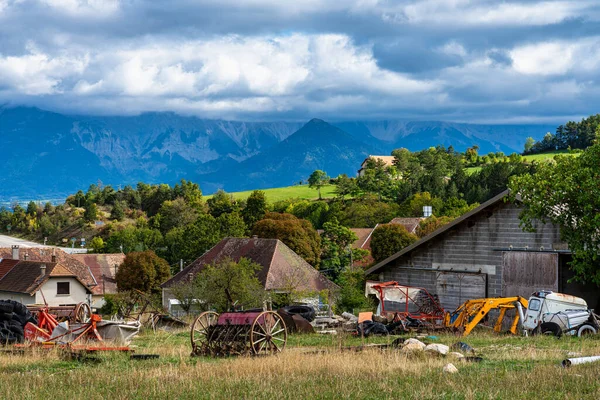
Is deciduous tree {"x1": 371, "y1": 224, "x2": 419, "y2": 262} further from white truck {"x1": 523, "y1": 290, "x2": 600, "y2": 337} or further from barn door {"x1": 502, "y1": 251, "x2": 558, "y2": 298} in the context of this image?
white truck {"x1": 523, "y1": 290, "x2": 600, "y2": 337}

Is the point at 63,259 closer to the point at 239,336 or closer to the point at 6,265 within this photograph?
the point at 6,265

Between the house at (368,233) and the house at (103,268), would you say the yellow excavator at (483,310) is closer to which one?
the house at (368,233)

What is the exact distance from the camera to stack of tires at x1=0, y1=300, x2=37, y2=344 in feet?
81.6

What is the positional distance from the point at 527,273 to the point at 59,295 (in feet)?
186

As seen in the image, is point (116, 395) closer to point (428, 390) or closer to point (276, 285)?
point (428, 390)

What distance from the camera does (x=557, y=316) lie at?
26578mm

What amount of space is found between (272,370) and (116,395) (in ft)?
12.8

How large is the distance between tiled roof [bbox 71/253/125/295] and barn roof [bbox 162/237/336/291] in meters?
33.9

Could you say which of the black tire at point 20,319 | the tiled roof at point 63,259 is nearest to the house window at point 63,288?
the tiled roof at point 63,259

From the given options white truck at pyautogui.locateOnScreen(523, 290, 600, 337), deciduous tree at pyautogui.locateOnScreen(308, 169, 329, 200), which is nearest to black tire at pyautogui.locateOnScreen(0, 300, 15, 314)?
white truck at pyautogui.locateOnScreen(523, 290, 600, 337)

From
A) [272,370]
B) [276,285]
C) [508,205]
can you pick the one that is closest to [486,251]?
[508,205]

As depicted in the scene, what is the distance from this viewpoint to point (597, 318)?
90.5 ft

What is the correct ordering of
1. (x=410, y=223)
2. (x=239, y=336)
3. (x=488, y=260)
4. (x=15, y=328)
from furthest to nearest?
(x=410, y=223) → (x=488, y=260) → (x=15, y=328) → (x=239, y=336)

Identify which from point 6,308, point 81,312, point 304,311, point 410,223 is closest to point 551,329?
point 304,311
